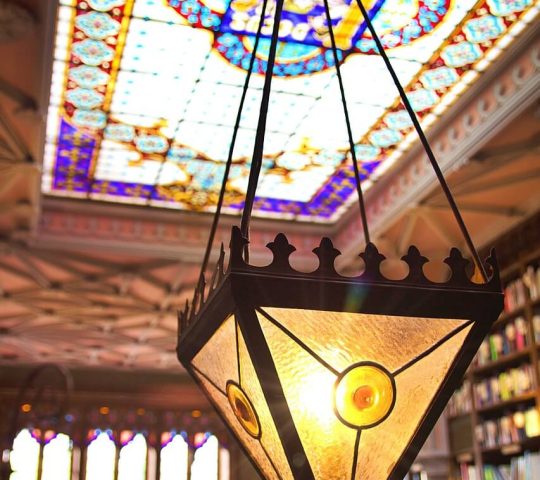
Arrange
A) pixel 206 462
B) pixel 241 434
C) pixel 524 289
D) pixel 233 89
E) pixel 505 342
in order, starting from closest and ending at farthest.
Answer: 1. pixel 241 434
2. pixel 233 89
3. pixel 524 289
4. pixel 505 342
5. pixel 206 462

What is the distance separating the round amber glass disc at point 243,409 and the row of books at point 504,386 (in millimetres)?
5240

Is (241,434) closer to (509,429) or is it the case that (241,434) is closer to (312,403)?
(312,403)

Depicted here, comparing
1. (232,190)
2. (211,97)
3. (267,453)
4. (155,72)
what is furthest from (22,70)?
(267,453)

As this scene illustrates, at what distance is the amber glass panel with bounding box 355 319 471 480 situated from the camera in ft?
3.81

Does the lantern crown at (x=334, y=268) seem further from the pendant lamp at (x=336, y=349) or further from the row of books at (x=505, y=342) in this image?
the row of books at (x=505, y=342)

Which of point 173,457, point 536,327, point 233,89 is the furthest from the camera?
point 173,457

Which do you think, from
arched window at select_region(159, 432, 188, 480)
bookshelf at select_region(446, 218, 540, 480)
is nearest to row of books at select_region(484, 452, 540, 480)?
bookshelf at select_region(446, 218, 540, 480)

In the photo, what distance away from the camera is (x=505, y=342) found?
6488 mm

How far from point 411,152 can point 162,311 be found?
15.5 feet

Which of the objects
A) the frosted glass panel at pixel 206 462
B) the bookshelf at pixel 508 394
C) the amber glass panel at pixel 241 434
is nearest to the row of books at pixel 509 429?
the bookshelf at pixel 508 394

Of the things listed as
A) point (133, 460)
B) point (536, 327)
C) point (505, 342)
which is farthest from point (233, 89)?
point (133, 460)

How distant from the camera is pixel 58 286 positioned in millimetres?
8859

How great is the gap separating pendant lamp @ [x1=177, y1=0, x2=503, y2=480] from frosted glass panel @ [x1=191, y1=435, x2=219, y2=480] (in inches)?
499

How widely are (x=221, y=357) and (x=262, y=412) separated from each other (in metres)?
0.13
